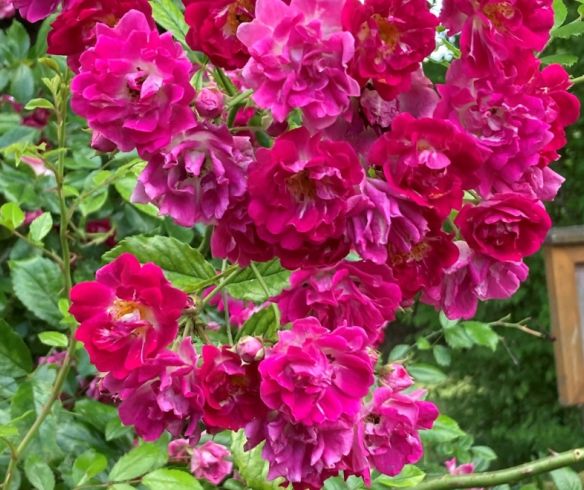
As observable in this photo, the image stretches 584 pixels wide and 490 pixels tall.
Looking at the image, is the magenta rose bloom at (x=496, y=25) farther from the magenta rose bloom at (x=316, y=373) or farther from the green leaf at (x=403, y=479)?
the green leaf at (x=403, y=479)

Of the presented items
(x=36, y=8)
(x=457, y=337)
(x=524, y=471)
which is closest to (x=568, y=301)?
(x=524, y=471)

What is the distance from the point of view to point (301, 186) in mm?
667

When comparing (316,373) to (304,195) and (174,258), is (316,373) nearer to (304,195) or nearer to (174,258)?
(304,195)

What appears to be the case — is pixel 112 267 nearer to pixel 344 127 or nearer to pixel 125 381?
pixel 125 381

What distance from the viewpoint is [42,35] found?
176 cm

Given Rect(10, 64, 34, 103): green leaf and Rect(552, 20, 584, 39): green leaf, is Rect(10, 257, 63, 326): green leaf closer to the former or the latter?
Rect(10, 64, 34, 103): green leaf

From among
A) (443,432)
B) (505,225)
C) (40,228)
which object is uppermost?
(505,225)

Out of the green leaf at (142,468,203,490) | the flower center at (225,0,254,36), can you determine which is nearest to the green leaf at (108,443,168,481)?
the green leaf at (142,468,203,490)

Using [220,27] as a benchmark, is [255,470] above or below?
below

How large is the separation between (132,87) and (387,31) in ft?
0.60

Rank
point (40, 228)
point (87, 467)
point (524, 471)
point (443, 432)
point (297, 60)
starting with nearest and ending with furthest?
point (297, 60)
point (524, 471)
point (87, 467)
point (40, 228)
point (443, 432)

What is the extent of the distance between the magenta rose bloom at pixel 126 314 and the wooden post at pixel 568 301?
484mm

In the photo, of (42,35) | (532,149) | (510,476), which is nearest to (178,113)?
(532,149)

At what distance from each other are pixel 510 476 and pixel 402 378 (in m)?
0.24
